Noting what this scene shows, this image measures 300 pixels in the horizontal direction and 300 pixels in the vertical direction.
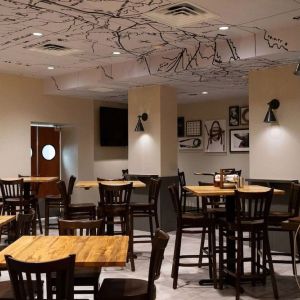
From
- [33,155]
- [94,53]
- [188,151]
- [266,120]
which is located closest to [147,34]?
[94,53]

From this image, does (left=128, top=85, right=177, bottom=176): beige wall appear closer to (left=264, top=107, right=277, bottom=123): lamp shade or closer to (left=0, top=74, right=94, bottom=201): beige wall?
(left=0, top=74, right=94, bottom=201): beige wall

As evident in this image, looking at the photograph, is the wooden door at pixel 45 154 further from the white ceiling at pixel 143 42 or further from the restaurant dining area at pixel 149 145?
the white ceiling at pixel 143 42

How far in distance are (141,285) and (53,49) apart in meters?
4.46

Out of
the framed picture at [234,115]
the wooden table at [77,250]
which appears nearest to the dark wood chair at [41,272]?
the wooden table at [77,250]

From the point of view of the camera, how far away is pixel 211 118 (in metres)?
10.2

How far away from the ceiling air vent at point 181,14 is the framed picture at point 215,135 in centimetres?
506

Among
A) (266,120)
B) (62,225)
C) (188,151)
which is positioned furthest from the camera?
(188,151)

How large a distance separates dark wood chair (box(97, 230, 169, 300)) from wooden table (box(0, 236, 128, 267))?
0.20 meters

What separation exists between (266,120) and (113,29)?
243cm

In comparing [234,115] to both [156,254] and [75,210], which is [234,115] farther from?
[156,254]

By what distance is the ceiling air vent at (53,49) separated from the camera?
6248 millimetres

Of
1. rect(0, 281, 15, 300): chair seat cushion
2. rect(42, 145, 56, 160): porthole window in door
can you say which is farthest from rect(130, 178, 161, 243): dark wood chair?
rect(42, 145, 56, 160): porthole window in door

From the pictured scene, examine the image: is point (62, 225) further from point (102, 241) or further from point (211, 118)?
point (211, 118)

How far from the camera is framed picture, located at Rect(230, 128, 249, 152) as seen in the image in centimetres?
946
